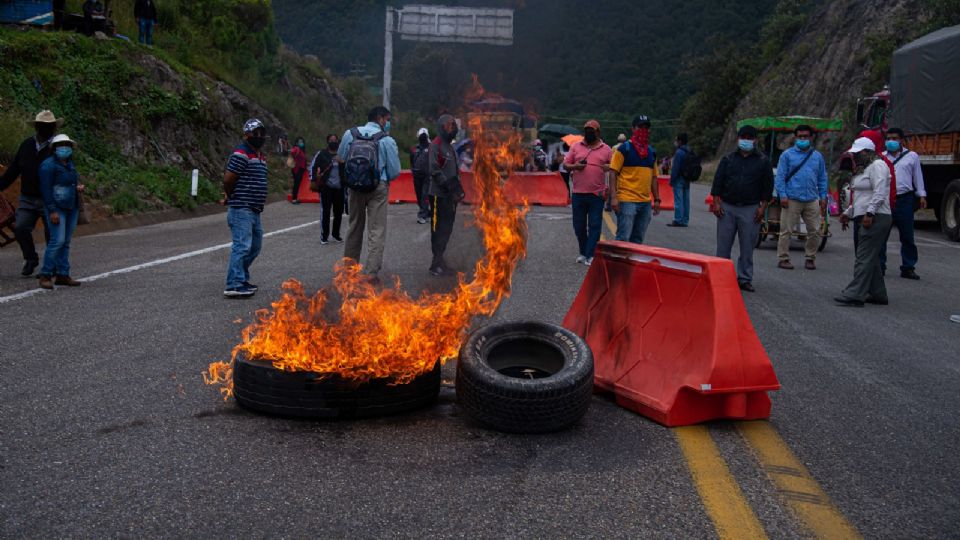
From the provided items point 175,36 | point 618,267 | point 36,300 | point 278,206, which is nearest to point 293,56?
point 175,36

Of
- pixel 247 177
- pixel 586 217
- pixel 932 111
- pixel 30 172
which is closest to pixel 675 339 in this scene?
pixel 247 177

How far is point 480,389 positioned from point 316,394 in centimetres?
89

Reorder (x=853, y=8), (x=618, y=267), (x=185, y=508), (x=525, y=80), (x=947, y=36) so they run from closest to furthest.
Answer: (x=185, y=508) → (x=618, y=267) → (x=525, y=80) → (x=947, y=36) → (x=853, y=8)

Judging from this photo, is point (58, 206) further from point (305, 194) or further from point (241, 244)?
point (305, 194)

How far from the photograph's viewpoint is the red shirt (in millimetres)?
10719

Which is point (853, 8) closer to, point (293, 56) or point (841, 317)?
point (293, 56)

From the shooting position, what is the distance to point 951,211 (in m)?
16.8

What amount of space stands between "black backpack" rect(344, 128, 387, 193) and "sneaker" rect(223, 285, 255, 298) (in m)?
1.64

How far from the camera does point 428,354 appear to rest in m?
4.71

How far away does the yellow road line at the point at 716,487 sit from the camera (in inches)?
128

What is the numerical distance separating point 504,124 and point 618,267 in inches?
62.8

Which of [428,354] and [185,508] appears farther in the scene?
[428,354]

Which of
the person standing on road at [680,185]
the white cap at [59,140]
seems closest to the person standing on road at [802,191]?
the person standing on road at [680,185]

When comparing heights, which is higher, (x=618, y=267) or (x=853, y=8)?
(x=853, y=8)
